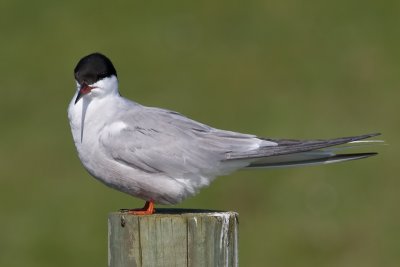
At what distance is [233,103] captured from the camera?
46.7 ft

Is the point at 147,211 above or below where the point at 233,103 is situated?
below

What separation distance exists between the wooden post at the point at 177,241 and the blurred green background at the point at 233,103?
5918mm

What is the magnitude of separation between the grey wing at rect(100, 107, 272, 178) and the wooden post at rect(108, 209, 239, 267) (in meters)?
0.81

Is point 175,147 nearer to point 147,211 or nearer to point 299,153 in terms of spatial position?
point 147,211

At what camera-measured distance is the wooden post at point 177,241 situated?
16.6 ft

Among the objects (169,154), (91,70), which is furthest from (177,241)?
(91,70)

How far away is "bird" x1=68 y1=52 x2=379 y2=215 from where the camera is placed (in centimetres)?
602

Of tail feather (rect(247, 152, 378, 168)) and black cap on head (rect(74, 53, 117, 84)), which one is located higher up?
black cap on head (rect(74, 53, 117, 84))

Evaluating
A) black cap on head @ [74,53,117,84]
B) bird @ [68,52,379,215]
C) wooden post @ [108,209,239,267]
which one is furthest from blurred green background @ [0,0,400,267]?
wooden post @ [108,209,239,267]

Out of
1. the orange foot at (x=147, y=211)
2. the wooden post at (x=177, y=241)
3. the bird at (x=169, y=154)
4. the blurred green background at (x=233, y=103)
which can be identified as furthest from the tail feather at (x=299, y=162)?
the blurred green background at (x=233, y=103)

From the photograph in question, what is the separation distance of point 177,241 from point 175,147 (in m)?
1.05

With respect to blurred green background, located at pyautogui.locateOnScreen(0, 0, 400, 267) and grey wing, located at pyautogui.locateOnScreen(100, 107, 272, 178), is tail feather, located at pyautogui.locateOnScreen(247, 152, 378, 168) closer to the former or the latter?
grey wing, located at pyautogui.locateOnScreen(100, 107, 272, 178)

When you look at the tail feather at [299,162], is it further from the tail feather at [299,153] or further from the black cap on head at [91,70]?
the black cap on head at [91,70]

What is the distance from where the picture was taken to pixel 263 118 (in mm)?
13766
